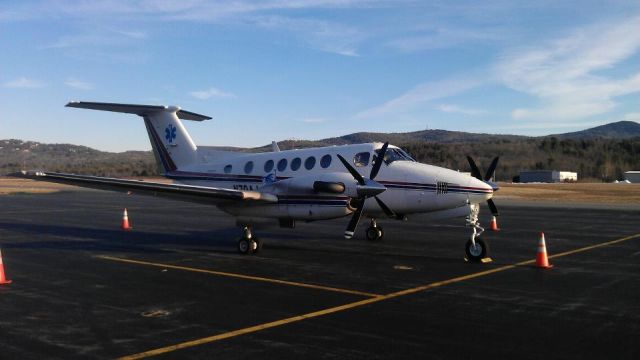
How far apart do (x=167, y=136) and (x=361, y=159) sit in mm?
8764

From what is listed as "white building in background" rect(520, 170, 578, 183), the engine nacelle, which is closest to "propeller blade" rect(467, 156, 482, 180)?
the engine nacelle

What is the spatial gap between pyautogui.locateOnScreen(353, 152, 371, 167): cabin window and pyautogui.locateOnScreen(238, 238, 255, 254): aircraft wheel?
3.88 meters

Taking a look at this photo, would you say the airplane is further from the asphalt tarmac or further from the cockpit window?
the asphalt tarmac

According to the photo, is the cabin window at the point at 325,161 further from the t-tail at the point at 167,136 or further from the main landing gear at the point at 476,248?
the t-tail at the point at 167,136

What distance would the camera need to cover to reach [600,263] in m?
14.2

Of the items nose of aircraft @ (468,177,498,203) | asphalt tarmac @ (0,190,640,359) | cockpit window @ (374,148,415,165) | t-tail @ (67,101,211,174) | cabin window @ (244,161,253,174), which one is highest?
t-tail @ (67,101,211,174)

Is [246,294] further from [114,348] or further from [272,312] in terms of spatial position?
[114,348]

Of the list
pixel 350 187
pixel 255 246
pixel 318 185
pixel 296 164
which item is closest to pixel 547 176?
pixel 296 164

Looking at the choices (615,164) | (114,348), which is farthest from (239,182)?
→ (615,164)

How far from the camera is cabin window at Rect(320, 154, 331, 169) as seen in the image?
652 inches

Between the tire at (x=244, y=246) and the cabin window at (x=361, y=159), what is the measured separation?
395 centimetres

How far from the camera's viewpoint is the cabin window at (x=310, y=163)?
665 inches

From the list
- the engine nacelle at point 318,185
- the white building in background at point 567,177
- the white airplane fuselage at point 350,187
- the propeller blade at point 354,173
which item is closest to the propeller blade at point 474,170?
the white airplane fuselage at point 350,187

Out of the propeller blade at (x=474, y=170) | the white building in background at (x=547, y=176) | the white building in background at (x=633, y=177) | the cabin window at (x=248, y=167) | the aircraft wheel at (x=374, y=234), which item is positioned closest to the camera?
the propeller blade at (x=474, y=170)
